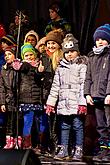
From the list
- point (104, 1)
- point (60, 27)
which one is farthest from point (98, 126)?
point (104, 1)

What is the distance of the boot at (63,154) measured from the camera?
20.0 ft

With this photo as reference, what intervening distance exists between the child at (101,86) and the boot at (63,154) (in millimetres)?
357

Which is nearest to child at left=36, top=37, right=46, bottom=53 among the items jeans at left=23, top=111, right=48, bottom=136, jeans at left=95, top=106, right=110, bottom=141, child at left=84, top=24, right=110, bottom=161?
jeans at left=23, top=111, right=48, bottom=136

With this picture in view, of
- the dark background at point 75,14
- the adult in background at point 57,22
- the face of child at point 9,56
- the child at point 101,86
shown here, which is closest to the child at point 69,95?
the child at point 101,86

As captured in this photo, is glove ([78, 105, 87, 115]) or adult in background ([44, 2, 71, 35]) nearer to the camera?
glove ([78, 105, 87, 115])

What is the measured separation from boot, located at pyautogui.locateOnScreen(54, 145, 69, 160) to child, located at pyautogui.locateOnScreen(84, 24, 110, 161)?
357 mm

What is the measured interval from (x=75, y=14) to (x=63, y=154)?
3083 mm

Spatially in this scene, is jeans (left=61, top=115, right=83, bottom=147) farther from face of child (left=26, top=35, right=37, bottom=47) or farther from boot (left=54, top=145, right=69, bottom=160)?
face of child (left=26, top=35, right=37, bottom=47)

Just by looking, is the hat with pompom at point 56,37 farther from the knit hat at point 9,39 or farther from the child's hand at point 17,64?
the knit hat at point 9,39

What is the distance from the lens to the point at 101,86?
19.3 ft

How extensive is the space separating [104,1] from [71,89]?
2784mm

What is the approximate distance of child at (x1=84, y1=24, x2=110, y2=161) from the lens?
5.90m

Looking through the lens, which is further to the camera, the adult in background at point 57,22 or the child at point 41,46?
the adult in background at point 57,22

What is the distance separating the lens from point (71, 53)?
20.6 feet
